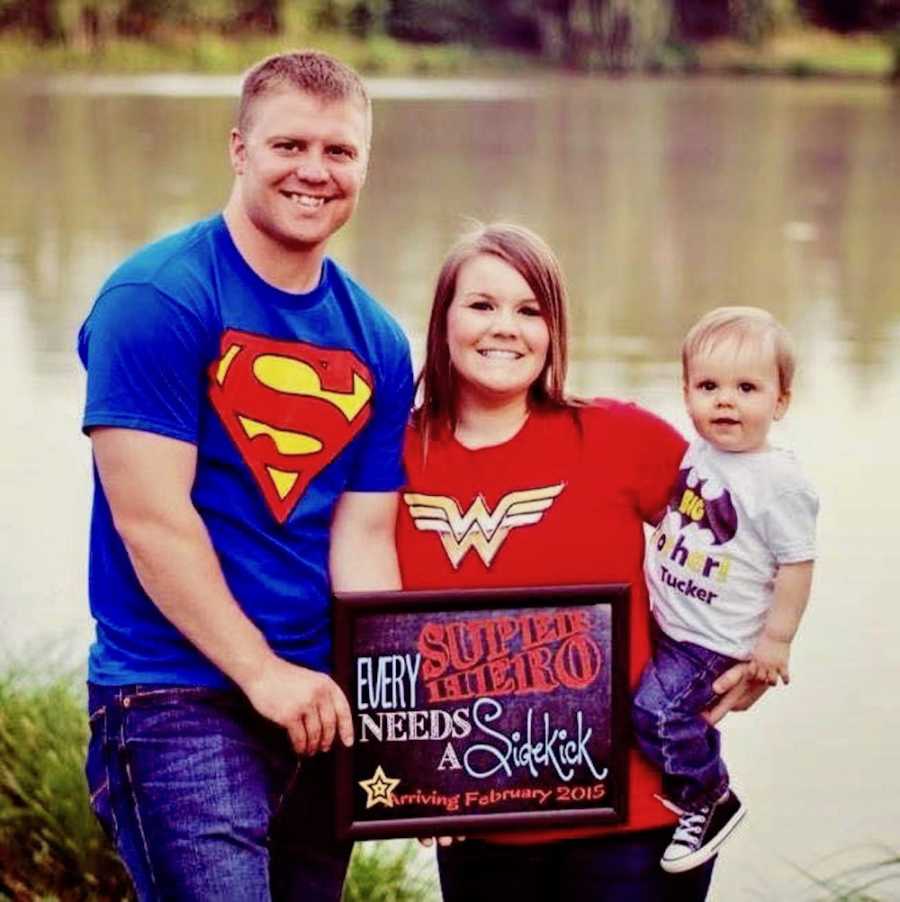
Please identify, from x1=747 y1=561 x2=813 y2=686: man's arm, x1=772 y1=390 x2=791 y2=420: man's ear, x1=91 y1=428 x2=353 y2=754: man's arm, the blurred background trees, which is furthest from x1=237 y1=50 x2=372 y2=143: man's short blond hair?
the blurred background trees

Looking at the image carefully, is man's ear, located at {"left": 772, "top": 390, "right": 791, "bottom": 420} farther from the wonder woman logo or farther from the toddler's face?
the wonder woman logo

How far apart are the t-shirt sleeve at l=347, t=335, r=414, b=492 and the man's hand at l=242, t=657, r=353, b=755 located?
29 cm

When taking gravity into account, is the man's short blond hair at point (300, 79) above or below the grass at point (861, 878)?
above

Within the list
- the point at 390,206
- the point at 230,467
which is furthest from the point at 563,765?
the point at 390,206

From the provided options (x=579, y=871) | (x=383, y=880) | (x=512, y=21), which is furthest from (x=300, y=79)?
(x=512, y=21)

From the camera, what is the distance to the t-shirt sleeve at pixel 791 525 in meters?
2.67

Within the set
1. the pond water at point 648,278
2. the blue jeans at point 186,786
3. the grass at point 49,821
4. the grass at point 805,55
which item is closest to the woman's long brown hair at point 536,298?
the blue jeans at point 186,786

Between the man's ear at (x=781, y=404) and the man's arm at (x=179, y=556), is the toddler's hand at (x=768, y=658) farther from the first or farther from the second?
the man's arm at (x=179, y=556)

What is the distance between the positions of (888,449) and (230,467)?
5.32m

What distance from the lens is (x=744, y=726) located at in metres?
4.95

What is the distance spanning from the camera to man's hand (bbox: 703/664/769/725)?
2.73 meters

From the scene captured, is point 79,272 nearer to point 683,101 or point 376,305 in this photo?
point 376,305

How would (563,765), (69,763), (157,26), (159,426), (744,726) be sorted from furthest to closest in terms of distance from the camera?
(157,26) → (744,726) → (69,763) → (563,765) → (159,426)

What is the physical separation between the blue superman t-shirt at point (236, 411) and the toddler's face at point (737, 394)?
0.47 meters
